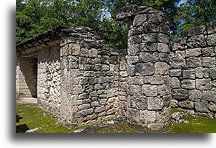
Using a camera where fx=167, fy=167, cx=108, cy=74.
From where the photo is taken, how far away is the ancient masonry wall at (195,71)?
12.0 feet

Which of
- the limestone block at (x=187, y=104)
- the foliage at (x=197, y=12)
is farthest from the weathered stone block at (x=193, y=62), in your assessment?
the foliage at (x=197, y=12)

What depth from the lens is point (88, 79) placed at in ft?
14.8

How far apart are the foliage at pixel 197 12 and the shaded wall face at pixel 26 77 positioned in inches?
312

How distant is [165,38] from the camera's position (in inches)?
129

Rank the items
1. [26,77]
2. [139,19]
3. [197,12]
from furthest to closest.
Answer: [197,12] → [26,77] → [139,19]

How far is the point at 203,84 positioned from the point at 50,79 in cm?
478

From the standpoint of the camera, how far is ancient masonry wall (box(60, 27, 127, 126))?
422 centimetres

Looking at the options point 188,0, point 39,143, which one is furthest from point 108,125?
point 188,0

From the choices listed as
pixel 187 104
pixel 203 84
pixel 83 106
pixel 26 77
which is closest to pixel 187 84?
pixel 203 84

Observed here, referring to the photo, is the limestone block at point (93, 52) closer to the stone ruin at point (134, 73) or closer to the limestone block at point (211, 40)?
the stone ruin at point (134, 73)

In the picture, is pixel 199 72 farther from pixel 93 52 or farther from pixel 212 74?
pixel 93 52

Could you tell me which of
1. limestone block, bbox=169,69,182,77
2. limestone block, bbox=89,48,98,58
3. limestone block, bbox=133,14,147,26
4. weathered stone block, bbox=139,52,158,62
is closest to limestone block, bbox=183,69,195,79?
limestone block, bbox=169,69,182,77

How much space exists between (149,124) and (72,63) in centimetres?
232

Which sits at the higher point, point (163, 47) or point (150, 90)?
point (163, 47)
